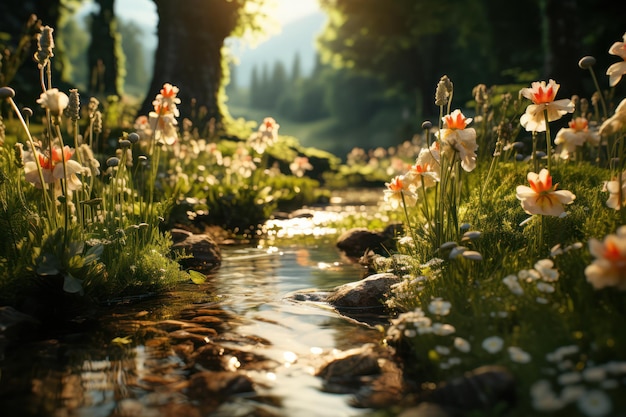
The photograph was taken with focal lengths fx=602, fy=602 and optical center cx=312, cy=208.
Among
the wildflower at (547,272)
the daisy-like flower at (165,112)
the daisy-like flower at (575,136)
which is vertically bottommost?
the wildflower at (547,272)

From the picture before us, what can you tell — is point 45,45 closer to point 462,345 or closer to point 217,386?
point 217,386

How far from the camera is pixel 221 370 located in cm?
367

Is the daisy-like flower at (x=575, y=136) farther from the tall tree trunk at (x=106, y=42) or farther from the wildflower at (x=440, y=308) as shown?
the tall tree trunk at (x=106, y=42)

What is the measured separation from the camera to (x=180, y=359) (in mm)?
3824

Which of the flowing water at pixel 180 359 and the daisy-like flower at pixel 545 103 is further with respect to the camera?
the daisy-like flower at pixel 545 103

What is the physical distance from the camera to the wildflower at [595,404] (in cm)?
251

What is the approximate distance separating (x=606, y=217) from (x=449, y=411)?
2.38 metres

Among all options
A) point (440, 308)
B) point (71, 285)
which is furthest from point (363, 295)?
point (71, 285)

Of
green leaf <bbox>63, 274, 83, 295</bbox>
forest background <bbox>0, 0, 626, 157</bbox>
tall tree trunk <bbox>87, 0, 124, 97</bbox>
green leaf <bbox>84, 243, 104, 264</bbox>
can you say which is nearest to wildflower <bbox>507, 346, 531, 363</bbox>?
green leaf <bbox>63, 274, 83, 295</bbox>

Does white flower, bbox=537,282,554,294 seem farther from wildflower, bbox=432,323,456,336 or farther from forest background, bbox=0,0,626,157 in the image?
forest background, bbox=0,0,626,157

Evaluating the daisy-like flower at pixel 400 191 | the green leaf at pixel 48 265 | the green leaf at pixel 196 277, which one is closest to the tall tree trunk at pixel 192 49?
the green leaf at pixel 196 277

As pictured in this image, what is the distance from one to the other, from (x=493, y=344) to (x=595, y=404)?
2.40ft

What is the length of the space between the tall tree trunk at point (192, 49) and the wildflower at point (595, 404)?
13991 millimetres

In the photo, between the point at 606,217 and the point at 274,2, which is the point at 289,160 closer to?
the point at 274,2
